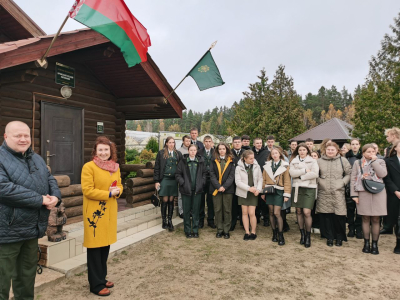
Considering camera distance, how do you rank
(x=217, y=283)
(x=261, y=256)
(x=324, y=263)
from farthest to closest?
(x=261, y=256)
(x=324, y=263)
(x=217, y=283)

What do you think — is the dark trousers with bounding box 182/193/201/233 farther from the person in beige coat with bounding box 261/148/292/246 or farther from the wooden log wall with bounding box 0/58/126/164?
the wooden log wall with bounding box 0/58/126/164

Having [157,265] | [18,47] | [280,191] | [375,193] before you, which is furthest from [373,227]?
[18,47]

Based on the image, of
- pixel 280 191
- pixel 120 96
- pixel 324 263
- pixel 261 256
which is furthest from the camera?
pixel 120 96

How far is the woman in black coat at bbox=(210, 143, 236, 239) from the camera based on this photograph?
5766mm

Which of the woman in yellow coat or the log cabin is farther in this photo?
the log cabin

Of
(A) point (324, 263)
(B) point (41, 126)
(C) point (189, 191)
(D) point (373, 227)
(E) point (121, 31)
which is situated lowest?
(A) point (324, 263)

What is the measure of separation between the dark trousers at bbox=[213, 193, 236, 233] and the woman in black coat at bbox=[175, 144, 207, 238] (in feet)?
1.30

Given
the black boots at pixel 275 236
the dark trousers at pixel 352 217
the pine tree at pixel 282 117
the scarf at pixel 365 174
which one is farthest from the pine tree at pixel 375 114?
the black boots at pixel 275 236

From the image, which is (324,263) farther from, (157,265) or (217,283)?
(157,265)

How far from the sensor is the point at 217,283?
12.2ft

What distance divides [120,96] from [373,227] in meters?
6.72

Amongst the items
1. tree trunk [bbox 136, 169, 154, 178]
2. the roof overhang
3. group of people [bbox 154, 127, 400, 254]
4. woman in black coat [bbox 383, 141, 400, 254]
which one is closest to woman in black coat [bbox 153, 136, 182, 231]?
group of people [bbox 154, 127, 400, 254]

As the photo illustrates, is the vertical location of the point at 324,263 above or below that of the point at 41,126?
below

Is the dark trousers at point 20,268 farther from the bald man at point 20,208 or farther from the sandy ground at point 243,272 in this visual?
the sandy ground at point 243,272
